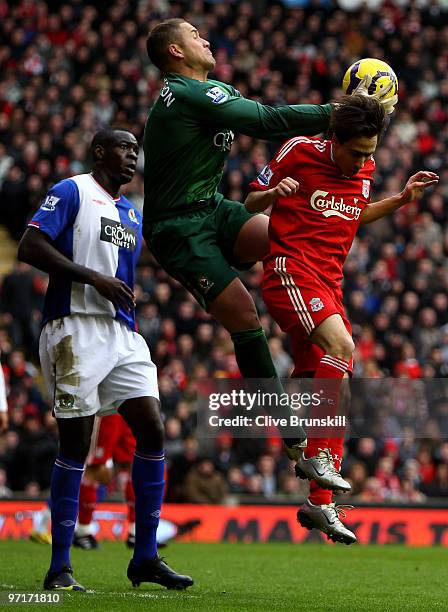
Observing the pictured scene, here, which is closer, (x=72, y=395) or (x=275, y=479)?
(x=72, y=395)

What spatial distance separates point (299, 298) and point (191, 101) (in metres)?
1.41

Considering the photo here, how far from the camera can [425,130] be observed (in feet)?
76.1

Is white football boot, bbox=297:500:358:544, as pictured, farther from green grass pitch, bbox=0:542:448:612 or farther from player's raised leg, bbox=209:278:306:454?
player's raised leg, bbox=209:278:306:454

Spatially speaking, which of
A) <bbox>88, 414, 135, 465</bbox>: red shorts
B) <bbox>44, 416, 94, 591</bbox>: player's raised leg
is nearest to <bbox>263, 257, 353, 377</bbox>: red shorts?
<bbox>44, 416, 94, 591</bbox>: player's raised leg

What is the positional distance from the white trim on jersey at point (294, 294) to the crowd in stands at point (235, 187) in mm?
7838

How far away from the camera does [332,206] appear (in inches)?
320

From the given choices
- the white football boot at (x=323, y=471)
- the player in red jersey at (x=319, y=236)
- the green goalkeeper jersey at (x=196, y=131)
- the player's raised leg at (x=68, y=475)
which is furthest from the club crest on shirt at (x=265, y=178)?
the player's raised leg at (x=68, y=475)

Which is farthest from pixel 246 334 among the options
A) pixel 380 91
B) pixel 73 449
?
pixel 380 91

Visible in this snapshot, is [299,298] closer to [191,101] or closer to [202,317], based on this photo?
[191,101]

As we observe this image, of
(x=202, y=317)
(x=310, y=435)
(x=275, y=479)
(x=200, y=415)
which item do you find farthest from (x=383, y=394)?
(x=310, y=435)

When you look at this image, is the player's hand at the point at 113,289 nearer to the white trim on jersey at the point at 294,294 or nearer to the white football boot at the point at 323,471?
the white trim on jersey at the point at 294,294

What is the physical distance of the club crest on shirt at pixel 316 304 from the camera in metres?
7.90

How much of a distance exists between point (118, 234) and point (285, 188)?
131 centimetres

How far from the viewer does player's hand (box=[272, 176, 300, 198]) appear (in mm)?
7605
